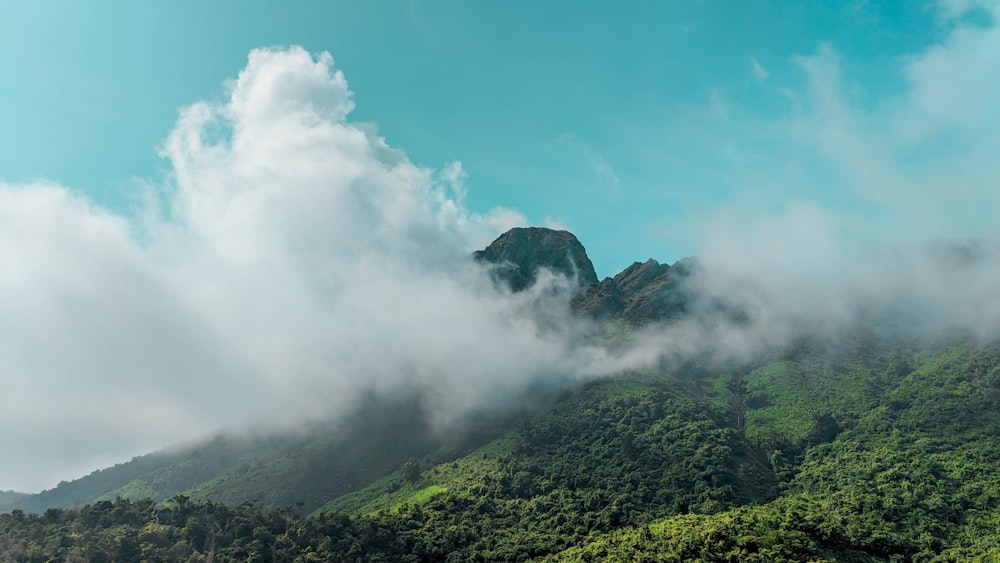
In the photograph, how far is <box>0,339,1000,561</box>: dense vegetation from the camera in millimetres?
91812

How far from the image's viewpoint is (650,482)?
387ft

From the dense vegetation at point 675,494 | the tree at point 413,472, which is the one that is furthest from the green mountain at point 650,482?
the tree at point 413,472

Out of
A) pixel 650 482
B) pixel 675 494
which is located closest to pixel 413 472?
pixel 650 482

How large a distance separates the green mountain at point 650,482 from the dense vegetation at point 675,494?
1.37 feet

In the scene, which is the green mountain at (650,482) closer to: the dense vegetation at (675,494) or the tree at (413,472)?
the dense vegetation at (675,494)

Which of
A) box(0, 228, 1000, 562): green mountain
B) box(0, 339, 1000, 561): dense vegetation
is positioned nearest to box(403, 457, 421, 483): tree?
box(0, 339, 1000, 561): dense vegetation

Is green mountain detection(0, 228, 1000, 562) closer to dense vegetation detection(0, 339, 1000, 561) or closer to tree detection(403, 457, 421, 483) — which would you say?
dense vegetation detection(0, 339, 1000, 561)

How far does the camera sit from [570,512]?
110 metres

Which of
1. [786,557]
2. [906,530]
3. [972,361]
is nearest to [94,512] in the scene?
[786,557]

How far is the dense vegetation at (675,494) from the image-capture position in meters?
91.8

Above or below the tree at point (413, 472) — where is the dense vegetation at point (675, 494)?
below

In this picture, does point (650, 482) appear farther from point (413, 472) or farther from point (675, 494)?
point (413, 472)

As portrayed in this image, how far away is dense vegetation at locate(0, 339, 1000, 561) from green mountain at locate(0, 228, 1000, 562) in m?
0.42

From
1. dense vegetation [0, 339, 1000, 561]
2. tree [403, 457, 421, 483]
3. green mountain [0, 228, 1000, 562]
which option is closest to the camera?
dense vegetation [0, 339, 1000, 561]
